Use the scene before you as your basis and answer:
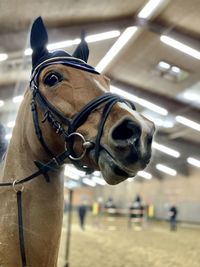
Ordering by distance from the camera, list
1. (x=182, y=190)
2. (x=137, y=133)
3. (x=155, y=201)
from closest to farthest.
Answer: (x=137, y=133) < (x=182, y=190) < (x=155, y=201)

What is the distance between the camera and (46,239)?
1383 millimetres

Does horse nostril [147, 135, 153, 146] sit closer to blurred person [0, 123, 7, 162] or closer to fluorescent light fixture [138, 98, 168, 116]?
blurred person [0, 123, 7, 162]

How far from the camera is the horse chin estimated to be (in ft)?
3.74

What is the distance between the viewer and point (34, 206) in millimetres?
1392

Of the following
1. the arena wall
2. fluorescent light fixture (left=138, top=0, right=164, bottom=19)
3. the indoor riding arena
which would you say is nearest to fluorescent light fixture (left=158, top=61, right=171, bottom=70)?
the indoor riding arena

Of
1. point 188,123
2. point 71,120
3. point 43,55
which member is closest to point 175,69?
point 188,123

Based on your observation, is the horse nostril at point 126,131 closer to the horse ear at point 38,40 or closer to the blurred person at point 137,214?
the horse ear at point 38,40

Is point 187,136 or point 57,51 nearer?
point 57,51

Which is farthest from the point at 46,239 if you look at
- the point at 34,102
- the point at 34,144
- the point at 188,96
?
the point at 188,96

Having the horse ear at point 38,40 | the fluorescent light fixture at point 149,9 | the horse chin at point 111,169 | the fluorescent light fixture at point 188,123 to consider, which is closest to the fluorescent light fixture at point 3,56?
the fluorescent light fixture at point 149,9

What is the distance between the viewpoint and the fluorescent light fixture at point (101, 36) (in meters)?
7.28

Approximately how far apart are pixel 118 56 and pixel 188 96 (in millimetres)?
3426

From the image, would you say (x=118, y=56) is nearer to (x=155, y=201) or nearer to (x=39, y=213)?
(x=39, y=213)

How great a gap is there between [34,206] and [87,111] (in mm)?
414
